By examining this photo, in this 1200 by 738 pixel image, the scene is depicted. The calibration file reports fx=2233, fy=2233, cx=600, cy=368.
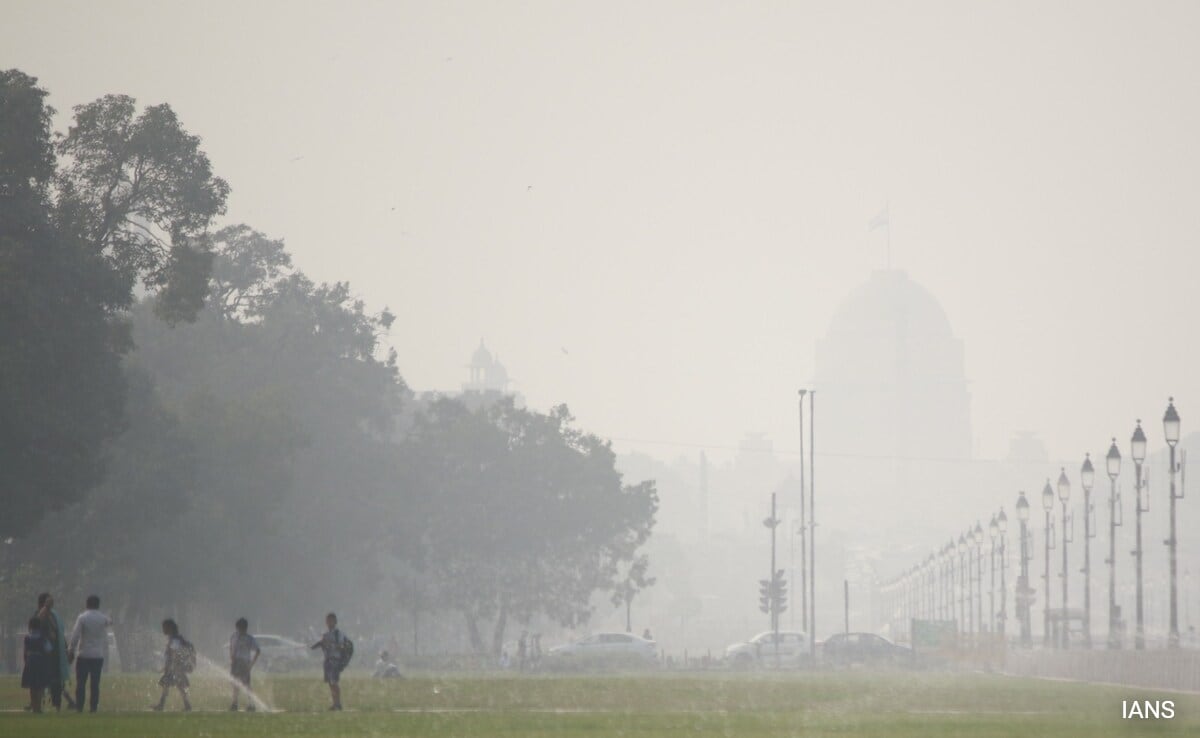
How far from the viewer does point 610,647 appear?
9344 cm

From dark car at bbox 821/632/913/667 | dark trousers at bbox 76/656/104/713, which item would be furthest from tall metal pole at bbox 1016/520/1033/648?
dark trousers at bbox 76/656/104/713

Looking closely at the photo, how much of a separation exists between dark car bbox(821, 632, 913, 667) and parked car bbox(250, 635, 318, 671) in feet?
81.3

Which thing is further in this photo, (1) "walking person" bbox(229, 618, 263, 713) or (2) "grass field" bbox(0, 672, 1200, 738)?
(1) "walking person" bbox(229, 618, 263, 713)

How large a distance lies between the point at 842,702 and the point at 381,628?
223 ft

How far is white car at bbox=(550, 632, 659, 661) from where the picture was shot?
3625 inches

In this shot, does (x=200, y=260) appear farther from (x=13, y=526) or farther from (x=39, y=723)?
(x=39, y=723)

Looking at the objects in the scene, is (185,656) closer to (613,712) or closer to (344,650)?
(344,650)

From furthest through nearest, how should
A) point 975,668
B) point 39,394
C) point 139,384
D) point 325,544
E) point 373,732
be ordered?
point 975,668 → point 325,544 → point 139,384 → point 39,394 → point 373,732

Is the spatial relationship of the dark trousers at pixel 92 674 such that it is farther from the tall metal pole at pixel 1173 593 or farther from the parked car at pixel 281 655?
the parked car at pixel 281 655

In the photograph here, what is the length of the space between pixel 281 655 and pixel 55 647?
4420 centimetres

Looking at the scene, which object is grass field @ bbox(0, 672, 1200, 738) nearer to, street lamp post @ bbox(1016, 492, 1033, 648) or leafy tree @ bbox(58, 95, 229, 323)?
leafy tree @ bbox(58, 95, 229, 323)

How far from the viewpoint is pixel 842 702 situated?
1732 inches

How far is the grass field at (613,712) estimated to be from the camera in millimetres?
30875

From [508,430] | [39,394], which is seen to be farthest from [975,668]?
[39,394]
